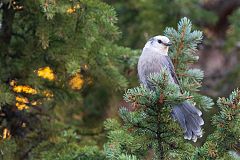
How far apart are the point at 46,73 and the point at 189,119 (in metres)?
1.80

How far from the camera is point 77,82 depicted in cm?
526

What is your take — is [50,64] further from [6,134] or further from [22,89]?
[6,134]

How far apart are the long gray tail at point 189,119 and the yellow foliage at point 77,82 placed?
181 centimetres

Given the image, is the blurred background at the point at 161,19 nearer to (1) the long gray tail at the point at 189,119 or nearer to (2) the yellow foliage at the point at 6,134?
(2) the yellow foliage at the point at 6,134

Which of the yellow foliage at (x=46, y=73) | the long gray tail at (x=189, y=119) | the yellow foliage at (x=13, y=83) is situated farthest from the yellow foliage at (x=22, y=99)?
the long gray tail at (x=189, y=119)

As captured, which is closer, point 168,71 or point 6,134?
point 168,71

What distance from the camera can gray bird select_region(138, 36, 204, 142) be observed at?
3.32m

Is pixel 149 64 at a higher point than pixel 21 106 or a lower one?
higher

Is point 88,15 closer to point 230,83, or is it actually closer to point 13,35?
point 13,35

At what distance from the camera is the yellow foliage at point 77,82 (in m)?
5.10

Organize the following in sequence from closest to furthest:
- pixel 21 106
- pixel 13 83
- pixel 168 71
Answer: pixel 168 71 < pixel 13 83 < pixel 21 106

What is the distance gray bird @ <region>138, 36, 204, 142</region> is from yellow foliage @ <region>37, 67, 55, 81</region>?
803mm

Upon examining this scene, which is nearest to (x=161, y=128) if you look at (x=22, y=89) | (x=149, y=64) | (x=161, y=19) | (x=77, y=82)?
(x=149, y=64)

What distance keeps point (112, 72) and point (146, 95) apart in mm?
1567
